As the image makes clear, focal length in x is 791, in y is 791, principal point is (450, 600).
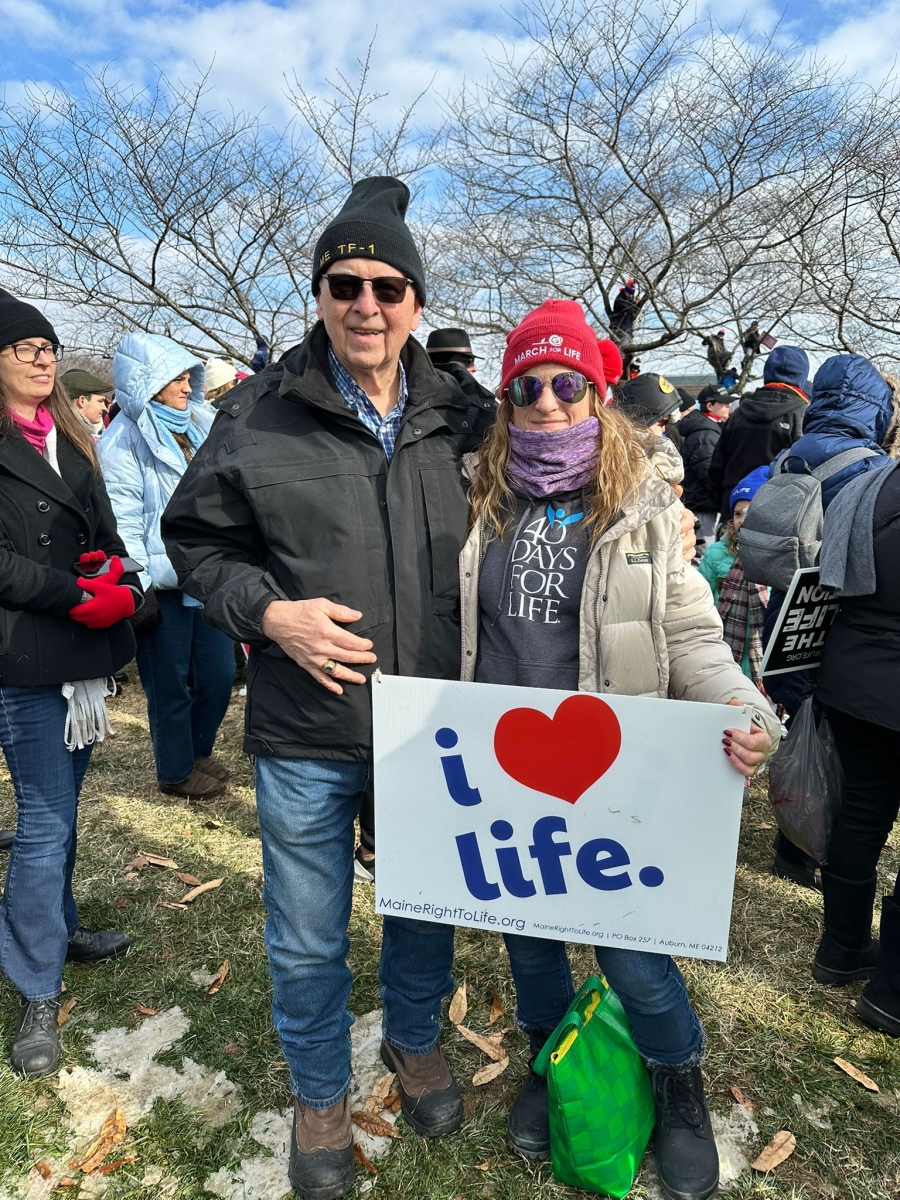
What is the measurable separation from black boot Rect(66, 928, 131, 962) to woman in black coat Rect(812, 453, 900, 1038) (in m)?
2.73

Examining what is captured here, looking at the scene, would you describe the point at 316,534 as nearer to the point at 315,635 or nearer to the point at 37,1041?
the point at 315,635

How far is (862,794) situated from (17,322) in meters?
3.31

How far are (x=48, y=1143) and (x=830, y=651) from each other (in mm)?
2945

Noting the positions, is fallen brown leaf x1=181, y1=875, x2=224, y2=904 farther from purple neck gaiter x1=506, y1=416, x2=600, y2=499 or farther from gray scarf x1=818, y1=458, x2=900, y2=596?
gray scarf x1=818, y1=458, x2=900, y2=596

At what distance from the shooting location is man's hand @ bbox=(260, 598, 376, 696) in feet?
6.03

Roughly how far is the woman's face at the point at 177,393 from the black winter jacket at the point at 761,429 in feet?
13.6

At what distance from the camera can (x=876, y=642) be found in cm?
267

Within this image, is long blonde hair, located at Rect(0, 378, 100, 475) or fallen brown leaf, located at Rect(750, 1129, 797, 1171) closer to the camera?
fallen brown leaf, located at Rect(750, 1129, 797, 1171)

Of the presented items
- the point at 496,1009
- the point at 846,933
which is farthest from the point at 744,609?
the point at 496,1009

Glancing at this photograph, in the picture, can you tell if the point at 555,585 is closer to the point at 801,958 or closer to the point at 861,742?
the point at 861,742

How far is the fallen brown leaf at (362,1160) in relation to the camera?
2215mm

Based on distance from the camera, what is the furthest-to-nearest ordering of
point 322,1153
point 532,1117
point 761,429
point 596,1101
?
point 761,429 → point 532,1117 → point 322,1153 → point 596,1101

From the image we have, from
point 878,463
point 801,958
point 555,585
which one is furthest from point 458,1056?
point 878,463

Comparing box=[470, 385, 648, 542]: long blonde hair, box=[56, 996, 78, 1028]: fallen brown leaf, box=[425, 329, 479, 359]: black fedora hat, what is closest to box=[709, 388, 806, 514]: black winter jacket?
box=[425, 329, 479, 359]: black fedora hat
